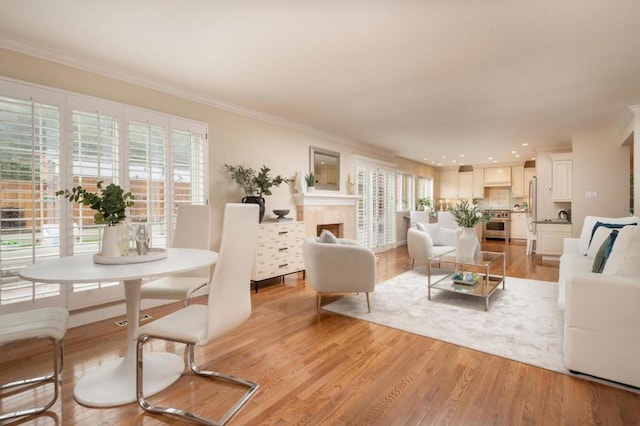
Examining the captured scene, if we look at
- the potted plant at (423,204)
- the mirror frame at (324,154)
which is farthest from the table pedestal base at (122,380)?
the potted plant at (423,204)

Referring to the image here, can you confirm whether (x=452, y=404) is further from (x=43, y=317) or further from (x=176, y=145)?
(x=176, y=145)

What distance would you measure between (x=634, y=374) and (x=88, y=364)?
3.58 meters

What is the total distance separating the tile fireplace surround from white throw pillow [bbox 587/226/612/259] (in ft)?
12.2

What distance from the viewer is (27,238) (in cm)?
266

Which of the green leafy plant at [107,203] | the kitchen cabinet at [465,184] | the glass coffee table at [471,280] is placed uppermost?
the kitchen cabinet at [465,184]

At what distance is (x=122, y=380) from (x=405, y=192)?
27.3ft

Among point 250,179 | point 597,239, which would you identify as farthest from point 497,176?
point 250,179

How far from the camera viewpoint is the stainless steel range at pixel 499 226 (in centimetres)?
941

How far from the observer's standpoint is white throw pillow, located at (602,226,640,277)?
6.49 feet

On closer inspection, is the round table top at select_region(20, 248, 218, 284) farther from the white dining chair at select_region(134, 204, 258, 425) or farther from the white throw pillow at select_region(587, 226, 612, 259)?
the white throw pillow at select_region(587, 226, 612, 259)

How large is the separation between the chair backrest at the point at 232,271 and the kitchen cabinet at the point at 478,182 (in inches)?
401

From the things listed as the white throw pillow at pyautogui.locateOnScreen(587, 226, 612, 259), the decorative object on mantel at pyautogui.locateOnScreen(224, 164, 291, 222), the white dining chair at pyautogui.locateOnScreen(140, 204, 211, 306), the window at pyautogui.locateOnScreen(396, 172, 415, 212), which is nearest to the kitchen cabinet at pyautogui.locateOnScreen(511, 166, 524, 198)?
the window at pyautogui.locateOnScreen(396, 172, 415, 212)

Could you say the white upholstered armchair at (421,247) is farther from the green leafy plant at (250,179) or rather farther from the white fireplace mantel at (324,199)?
the green leafy plant at (250,179)

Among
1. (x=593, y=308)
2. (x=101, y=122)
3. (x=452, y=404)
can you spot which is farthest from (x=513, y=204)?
(x=101, y=122)
